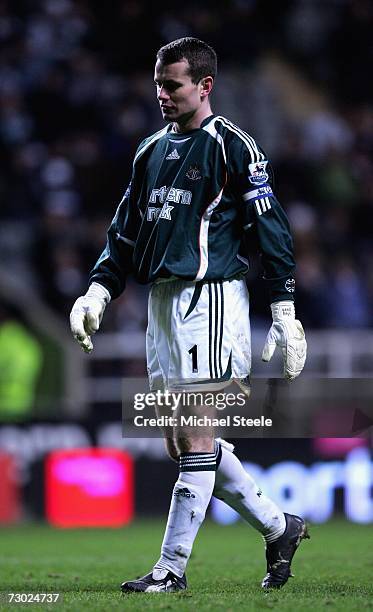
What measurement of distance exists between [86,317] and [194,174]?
0.81m

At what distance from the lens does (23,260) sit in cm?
1464

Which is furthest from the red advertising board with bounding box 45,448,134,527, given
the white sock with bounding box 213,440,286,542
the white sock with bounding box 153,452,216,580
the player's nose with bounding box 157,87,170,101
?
the player's nose with bounding box 157,87,170,101

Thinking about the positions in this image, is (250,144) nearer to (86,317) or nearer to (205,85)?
(205,85)

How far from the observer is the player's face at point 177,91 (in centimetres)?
579

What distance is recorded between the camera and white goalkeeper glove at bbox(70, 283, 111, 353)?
5863 mm

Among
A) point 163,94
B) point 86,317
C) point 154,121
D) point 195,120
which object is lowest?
point 86,317

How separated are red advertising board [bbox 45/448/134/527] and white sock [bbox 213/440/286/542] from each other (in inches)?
205

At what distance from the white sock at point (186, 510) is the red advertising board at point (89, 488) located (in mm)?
5419

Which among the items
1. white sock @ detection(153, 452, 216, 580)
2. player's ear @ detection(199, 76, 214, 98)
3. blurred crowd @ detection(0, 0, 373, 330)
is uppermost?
blurred crowd @ detection(0, 0, 373, 330)

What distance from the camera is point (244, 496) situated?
5891mm

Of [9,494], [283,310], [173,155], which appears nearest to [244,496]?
[283,310]

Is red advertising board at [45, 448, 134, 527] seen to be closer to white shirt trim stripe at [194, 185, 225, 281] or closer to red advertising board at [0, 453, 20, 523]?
red advertising board at [0, 453, 20, 523]

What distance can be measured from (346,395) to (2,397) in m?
3.32

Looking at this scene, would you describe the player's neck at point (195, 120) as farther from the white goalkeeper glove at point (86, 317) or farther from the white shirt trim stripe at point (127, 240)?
the white goalkeeper glove at point (86, 317)
